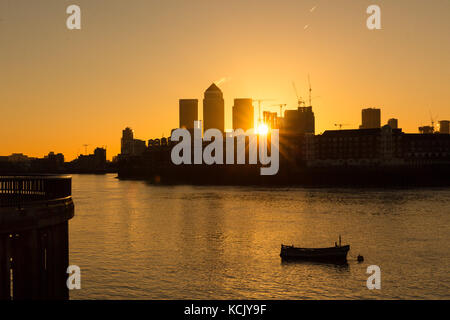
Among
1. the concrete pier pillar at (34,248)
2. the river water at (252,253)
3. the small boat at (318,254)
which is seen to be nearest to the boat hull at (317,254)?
the small boat at (318,254)

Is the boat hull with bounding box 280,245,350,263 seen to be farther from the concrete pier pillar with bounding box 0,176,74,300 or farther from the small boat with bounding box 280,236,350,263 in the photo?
the concrete pier pillar with bounding box 0,176,74,300

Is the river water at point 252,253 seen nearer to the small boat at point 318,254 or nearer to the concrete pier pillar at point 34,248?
the small boat at point 318,254

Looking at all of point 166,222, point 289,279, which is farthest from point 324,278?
point 166,222

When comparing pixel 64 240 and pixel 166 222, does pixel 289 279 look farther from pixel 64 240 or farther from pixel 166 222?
pixel 166 222

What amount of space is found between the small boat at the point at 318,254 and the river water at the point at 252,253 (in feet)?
4.74

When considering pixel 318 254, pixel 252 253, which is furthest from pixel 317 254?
pixel 252 253

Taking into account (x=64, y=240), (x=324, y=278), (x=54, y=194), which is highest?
(x=54, y=194)

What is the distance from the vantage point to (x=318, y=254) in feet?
205

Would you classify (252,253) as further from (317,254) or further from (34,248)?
(34,248)

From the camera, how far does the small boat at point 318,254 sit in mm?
61562

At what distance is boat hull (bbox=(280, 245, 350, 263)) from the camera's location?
202 ft

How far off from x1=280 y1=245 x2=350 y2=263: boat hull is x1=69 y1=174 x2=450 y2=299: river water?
4.74 ft
